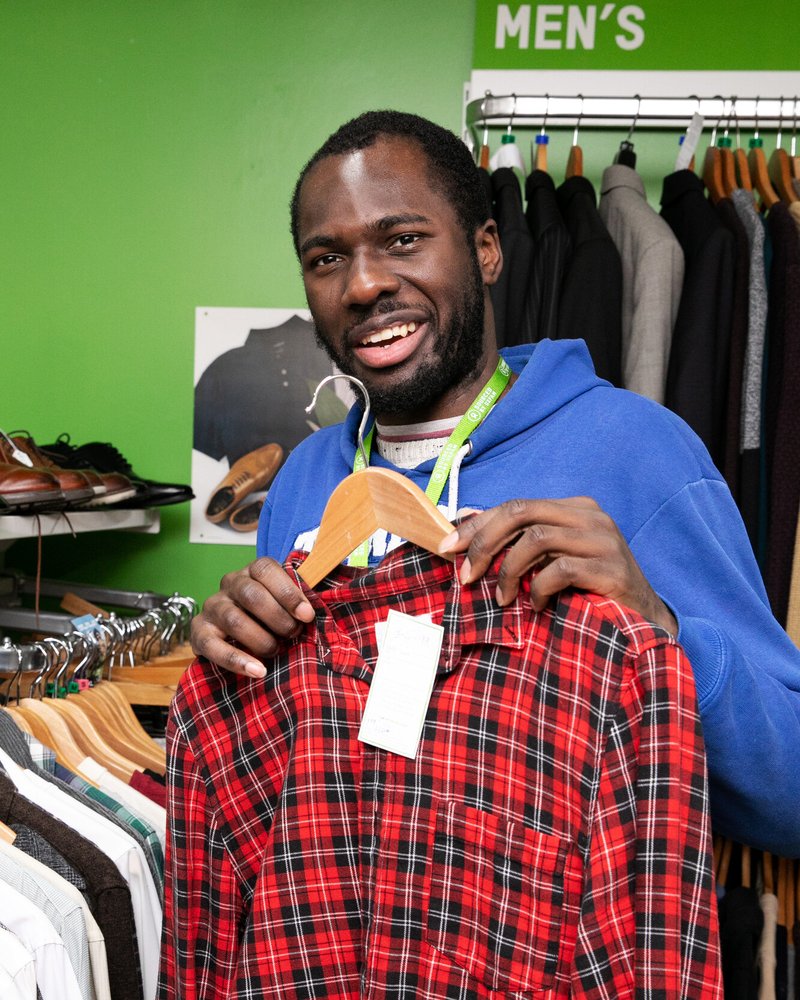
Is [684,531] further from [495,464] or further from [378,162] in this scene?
[378,162]

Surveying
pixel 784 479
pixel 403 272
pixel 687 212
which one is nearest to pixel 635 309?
pixel 687 212

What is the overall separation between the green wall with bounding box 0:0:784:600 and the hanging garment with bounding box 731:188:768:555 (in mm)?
1130

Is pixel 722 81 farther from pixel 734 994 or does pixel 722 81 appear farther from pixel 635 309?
pixel 734 994

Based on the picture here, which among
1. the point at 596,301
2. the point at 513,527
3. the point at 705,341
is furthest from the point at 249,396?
the point at 513,527

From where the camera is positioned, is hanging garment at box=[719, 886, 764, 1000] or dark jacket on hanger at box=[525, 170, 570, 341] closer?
hanging garment at box=[719, 886, 764, 1000]

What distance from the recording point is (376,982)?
2.94 ft

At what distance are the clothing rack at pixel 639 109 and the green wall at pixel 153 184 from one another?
0.34 m

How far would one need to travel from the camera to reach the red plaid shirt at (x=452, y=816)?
0.79m

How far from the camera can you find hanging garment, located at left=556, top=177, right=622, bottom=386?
183 centimetres

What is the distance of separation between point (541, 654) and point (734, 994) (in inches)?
43.8

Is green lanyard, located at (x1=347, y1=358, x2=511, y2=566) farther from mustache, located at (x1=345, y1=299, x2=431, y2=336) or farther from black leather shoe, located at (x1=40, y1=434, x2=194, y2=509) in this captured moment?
black leather shoe, located at (x1=40, y1=434, x2=194, y2=509)

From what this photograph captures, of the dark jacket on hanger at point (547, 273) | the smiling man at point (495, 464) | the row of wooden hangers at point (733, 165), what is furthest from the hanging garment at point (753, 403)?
the smiling man at point (495, 464)

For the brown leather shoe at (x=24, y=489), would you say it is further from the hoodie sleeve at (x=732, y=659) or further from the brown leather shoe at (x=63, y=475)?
the hoodie sleeve at (x=732, y=659)

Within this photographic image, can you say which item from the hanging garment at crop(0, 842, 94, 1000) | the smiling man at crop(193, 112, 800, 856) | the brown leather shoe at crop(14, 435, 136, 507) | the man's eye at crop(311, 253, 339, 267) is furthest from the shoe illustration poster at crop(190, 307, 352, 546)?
the hanging garment at crop(0, 842, 94, 1000)
